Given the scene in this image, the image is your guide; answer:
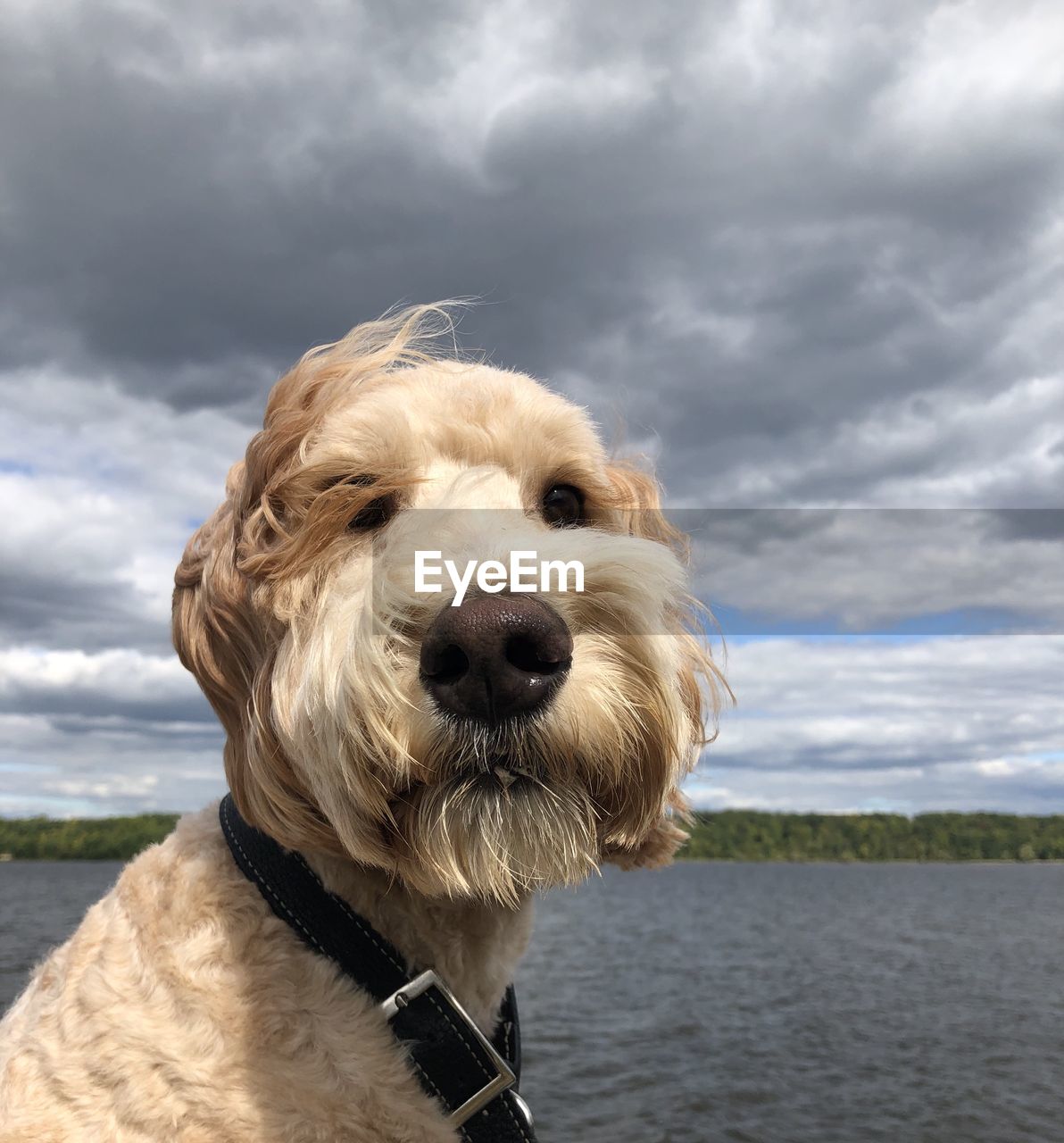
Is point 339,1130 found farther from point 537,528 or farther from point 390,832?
point 537,528

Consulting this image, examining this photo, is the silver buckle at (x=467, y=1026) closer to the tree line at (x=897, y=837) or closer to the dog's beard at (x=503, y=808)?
the dog's beard at (x=503, y=808)

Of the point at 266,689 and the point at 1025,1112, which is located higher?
the point at 266,689

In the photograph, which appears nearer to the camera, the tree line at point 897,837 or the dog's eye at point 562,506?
the dog's eye at point 562,506

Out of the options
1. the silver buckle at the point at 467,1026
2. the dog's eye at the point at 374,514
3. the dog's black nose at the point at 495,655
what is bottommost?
the silver buckle at the point at 467,1026

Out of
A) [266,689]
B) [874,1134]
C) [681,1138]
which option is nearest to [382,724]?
[266,689]

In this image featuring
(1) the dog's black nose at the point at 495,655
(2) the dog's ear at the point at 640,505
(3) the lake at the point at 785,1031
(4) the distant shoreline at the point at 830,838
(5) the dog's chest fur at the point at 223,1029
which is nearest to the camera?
(1) the dog's black nose at the point at 495,655

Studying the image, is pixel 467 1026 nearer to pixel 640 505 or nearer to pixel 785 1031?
pixel 640 505

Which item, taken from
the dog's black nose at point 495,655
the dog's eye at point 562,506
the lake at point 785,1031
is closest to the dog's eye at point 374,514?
the dog's eye at point 562,506
